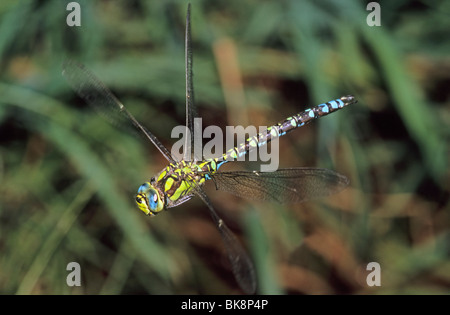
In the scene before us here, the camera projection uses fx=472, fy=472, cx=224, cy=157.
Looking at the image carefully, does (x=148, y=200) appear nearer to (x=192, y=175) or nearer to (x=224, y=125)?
(x=192, y=175)

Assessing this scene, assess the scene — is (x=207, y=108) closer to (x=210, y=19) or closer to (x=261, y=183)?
(x=210, y=19)

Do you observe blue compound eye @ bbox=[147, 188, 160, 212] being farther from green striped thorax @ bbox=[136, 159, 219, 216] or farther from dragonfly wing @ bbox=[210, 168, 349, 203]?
dragonfly wing @ bbox=[210, 168, 349, 203]

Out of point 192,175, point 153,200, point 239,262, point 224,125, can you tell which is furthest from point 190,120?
point 224,125

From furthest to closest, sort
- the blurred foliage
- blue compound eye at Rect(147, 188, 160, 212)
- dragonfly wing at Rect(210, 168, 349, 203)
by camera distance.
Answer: the blurred foliage
dragonfly wing at Rect(210, 168, 349, 203)
blue compound eye at Rect(147, 188, 160, 212)

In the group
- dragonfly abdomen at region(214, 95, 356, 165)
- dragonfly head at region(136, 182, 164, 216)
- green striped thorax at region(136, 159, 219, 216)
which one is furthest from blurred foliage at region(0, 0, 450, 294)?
dragonfly head at region(136, 182, 164, 216)

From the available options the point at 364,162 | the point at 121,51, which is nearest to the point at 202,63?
the point at 121,51
